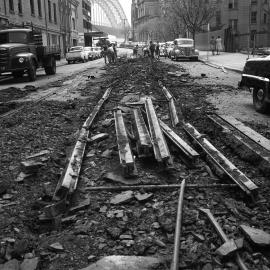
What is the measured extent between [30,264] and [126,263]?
0.84 metres

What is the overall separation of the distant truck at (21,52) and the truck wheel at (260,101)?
13256 millimetres

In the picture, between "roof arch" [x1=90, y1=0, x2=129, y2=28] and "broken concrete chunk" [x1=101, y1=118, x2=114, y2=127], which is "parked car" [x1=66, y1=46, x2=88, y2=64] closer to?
"broken concrete chunk" [x1=101, y1=118, x2=114, y2=127]

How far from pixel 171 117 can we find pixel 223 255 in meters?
6.58

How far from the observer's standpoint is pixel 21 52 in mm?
21359

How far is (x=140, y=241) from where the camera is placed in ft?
13.3

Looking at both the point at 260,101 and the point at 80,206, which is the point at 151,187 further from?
the point at 260,101

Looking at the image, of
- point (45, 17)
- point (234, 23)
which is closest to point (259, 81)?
point (45, 17)

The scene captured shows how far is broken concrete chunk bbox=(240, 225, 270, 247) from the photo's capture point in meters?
3.81

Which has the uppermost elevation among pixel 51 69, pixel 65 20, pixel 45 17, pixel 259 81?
pixel 65 20

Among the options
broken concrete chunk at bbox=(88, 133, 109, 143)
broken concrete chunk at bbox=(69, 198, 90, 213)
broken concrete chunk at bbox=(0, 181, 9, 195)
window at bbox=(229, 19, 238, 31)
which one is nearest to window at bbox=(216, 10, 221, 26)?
window at bbox=(229, 19, 238, 31)

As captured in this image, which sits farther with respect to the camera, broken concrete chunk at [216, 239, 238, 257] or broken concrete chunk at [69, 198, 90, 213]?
broken concrete chunk at [69, 198, 90, 213]

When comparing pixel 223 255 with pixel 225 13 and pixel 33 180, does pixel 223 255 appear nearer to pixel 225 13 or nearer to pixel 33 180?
pixel 33 180

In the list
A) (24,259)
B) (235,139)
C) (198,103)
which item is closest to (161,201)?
(24,259)

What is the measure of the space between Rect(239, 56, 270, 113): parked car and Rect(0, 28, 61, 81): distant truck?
12.9 meters
